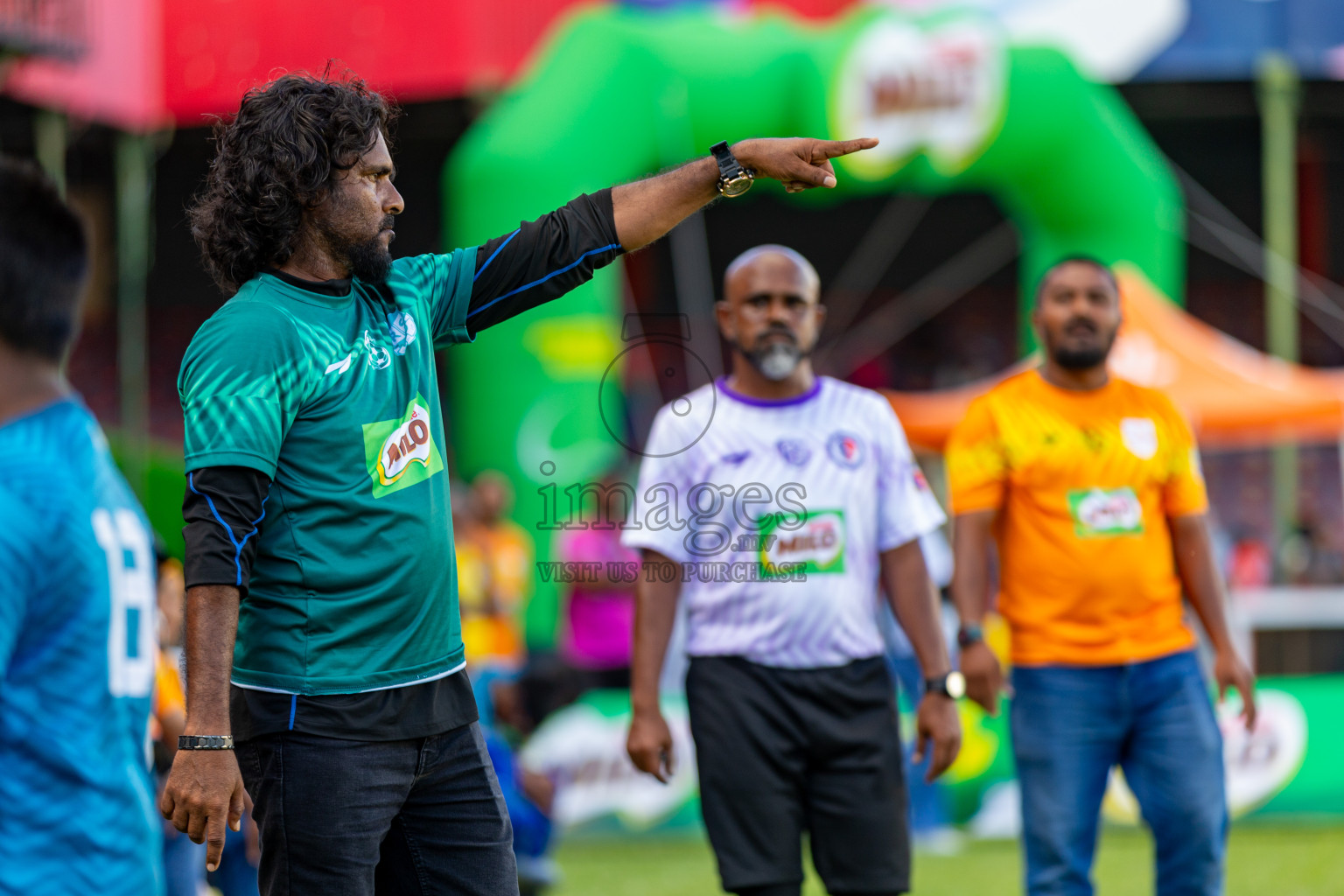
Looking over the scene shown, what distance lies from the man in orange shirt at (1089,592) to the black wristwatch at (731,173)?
173cm

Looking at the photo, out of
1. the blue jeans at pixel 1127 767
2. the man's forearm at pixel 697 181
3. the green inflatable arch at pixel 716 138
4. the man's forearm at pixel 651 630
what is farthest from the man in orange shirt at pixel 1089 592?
the green inflatable arch at pixel 716 138

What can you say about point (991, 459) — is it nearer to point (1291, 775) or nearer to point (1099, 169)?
point (1291, 775)

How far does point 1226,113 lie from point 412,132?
8.47 meters

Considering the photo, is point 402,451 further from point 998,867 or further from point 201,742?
point 998,867

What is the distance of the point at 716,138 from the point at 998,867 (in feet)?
15.2

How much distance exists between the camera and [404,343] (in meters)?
2.65

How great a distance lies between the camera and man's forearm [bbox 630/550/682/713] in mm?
3902

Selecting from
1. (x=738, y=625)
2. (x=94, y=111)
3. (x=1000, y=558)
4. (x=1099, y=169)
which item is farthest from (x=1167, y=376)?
(x=94, y=111)

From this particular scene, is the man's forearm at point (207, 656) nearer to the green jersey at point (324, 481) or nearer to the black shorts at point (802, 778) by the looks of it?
the green jersey at point (324, 481)

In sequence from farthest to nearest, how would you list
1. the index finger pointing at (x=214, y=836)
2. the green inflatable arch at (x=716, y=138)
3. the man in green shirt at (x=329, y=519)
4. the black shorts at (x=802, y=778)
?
1. the green inflatable arch at (x=716, y=138)
2. the black shorts at (x=802, y=778)
3. the man in green shirt at (x=329, y=519)
4. the index finger pointing at (x=214, y=836)

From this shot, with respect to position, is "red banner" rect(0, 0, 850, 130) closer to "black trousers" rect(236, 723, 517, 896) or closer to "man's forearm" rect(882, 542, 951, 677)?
"man's forearm" rect(882, 542, 951, 677)

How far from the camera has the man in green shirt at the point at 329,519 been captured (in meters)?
2.38

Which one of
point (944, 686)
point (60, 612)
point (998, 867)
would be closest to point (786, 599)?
point (944, 686)

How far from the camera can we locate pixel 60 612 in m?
1.97
